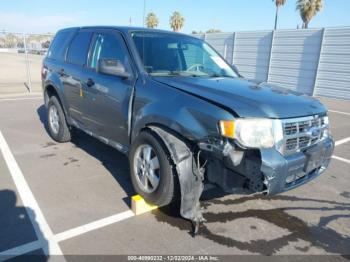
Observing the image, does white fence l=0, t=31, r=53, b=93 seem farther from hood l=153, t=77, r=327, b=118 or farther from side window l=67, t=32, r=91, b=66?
hood l=153, t=77, r=327, b=118

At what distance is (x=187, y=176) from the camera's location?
9.77ft

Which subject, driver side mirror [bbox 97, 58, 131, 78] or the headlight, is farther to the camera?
driver side mirror [bbox 97, 58, 131, 78]

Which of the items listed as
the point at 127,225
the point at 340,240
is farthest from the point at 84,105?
the point at 340,240

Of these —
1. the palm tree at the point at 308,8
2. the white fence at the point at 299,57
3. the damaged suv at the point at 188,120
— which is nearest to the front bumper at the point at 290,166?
the damaged suv at the point at 188,120

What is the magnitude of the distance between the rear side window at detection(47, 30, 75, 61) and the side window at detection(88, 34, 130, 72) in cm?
108

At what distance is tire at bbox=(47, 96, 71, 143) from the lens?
553cm

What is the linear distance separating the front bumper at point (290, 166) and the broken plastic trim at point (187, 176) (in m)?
0.68

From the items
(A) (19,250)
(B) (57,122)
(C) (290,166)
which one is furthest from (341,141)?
(A) (19,250)

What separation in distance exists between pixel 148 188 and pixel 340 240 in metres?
2.06

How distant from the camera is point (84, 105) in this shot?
457cm

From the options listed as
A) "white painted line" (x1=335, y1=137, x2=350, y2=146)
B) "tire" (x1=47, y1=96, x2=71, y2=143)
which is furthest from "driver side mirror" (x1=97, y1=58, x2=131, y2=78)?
"white painted line" (x1=335, y1=137, x2=350, y2=146)

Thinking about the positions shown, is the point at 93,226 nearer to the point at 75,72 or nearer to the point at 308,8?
the point at 75,72

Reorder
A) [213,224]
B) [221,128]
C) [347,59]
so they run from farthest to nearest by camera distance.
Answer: [347,59]
[213,224]
[221,128]

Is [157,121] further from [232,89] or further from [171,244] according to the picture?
[171,244]
